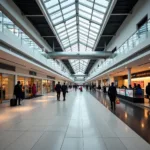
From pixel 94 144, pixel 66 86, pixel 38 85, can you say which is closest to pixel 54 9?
pixel 66 86

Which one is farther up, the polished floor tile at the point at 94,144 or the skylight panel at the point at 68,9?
the skylight panel at the point at 68,9

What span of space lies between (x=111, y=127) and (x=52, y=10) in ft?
42.9

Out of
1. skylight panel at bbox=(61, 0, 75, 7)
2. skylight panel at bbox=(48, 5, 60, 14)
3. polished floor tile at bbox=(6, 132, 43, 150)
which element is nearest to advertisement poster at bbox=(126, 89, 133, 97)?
skylight panel at bbox=(61, 0, 75, 7)

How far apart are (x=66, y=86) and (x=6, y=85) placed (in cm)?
584

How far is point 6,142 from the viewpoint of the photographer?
4.50 metres

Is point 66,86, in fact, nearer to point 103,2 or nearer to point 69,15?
point 69,15

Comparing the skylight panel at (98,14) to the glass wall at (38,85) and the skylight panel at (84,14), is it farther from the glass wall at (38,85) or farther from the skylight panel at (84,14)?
the glass wall at (38,85)

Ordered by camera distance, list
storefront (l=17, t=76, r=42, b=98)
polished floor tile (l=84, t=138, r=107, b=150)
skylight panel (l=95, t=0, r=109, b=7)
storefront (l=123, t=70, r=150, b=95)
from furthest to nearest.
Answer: storefront (l=123, t=70, r=150, b=95), storefront (l=17, t=76, r=42, b=98), skylight panel (l=95, t=0, r=109, b=7), polished floor tile (l=84, t=138, r=107, b=150)

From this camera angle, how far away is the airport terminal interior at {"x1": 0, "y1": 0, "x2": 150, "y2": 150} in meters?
4.94

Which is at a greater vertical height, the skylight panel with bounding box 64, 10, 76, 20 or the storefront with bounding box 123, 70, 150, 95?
the skylight panel with bounding box 64, 10, 76, 20

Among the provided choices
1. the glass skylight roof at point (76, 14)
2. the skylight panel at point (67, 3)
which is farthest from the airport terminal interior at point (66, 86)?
the skylight panel at point (67, 3)

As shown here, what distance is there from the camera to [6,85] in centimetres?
1514

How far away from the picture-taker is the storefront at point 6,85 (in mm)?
14232

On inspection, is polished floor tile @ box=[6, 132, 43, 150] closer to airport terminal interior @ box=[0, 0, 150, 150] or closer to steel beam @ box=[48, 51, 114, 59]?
airport terminal interior @ box=[0, 0, 150, 150]
